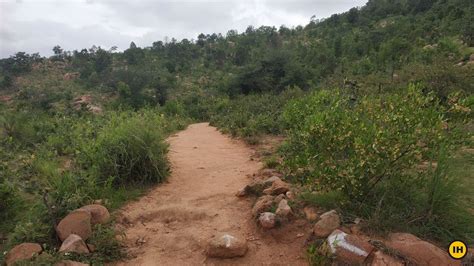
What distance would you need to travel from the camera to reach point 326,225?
3283 millimetres

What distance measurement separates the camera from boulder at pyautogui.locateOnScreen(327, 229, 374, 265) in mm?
2871

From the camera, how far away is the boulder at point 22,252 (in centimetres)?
319

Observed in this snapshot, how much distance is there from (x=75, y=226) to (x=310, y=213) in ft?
8.09

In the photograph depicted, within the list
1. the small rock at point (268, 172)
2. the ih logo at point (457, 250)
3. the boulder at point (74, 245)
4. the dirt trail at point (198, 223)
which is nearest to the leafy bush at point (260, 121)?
the dirt trail at point (198, 223)

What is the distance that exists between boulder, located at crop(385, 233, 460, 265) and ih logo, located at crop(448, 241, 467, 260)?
5 cm

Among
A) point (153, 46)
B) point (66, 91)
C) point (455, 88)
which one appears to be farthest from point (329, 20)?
point (455, 88)

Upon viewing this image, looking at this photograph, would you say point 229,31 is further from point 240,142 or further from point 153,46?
point 240,142

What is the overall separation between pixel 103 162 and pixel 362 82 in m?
9.62

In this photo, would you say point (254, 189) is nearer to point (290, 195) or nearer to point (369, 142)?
point (290, 195)

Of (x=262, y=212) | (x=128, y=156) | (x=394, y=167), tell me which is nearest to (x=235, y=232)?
(x=262, y=212)

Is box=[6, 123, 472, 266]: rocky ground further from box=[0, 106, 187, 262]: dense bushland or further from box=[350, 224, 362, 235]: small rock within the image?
box=[0, 106, 187, 262]: dense bushland

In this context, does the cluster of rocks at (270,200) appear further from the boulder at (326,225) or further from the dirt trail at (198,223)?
the boulder at (326,225)

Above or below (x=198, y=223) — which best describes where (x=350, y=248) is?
above

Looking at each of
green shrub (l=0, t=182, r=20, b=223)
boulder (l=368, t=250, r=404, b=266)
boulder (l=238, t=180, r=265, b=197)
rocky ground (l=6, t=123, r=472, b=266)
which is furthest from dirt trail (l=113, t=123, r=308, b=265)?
green shrub (l=0, t=182, r=20, b=223)
